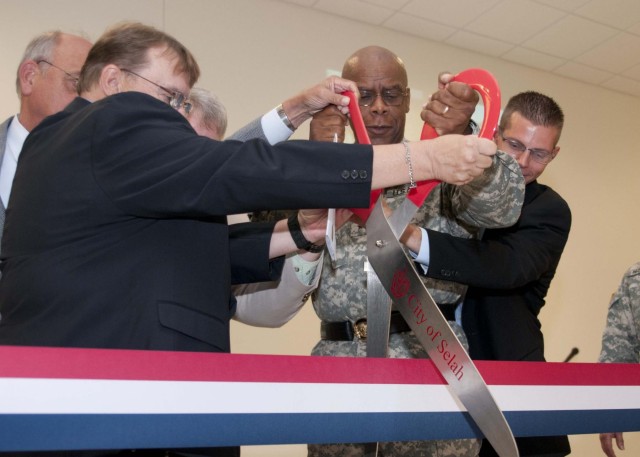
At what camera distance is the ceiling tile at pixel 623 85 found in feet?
19.6

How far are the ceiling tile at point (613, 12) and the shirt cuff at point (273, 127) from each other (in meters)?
3.60

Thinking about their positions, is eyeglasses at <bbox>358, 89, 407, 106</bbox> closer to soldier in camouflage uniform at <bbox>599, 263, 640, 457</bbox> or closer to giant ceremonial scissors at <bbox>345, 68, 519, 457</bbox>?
giant ceremonial scissors at <bbox>345, 68, 519, 457</bbox>

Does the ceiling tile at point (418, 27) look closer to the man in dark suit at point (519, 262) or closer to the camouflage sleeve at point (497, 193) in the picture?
the man in dark suit at point (519, 262)

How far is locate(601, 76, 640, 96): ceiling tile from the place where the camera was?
235 inches

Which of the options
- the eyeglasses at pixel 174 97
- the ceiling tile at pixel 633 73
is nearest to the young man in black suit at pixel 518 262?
the eyeglasses at pixel 174 97

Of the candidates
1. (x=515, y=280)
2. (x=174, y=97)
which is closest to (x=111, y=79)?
(x=174, y=97)

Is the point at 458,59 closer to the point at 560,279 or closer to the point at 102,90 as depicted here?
the point at 560,279

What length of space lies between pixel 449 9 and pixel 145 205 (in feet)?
13.5

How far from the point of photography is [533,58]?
18.1 ft

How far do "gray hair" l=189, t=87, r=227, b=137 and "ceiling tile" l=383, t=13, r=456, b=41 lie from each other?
9.91 feet

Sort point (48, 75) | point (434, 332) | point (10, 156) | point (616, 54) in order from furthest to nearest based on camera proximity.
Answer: point (616, 54) < point (48, 75) < point (10, 156) < point (434, 332)

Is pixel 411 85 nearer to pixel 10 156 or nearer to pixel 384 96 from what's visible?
pixel 384 96

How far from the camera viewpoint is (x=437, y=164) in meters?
1.18

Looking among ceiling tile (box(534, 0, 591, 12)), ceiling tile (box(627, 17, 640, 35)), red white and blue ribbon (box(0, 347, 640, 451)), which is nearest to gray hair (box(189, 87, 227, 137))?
red white and blue ribbon (box(0, 347, 640, 451))
